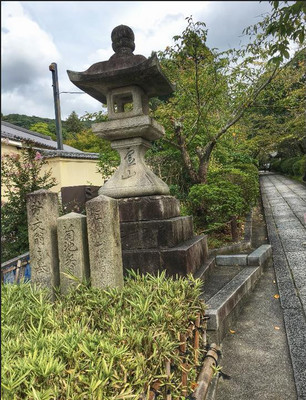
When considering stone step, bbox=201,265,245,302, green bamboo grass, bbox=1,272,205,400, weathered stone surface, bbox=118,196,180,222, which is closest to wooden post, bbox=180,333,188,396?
green bamboo grass, bbox=1,272,205,400

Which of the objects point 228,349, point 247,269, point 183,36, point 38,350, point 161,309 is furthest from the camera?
point 183,36

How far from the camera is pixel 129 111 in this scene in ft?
15.5

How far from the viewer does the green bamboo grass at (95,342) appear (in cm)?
162

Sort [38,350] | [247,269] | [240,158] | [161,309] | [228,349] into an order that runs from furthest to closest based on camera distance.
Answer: [240,158]
[247,269]
[228,349]
[161,309]
[38,350]

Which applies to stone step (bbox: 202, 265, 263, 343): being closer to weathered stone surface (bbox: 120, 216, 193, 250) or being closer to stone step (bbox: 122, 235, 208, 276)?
stone step (bbox: 122, 235, 208, 276)

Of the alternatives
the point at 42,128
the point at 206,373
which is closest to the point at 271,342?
the point at 206,373

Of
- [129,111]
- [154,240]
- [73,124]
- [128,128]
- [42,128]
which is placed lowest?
[154,240]

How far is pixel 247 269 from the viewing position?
507 cm

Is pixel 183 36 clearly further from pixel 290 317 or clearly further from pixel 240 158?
pixel 240 158

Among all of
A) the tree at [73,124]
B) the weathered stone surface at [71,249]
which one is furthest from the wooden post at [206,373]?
the tree at [73,124]

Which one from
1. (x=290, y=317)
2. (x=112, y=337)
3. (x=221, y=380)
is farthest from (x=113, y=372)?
(x=290, y=317)

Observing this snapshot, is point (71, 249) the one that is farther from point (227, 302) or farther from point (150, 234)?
point (227, 302)

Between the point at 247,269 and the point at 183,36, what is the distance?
5072mm

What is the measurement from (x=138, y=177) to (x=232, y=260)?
91.8 inches
